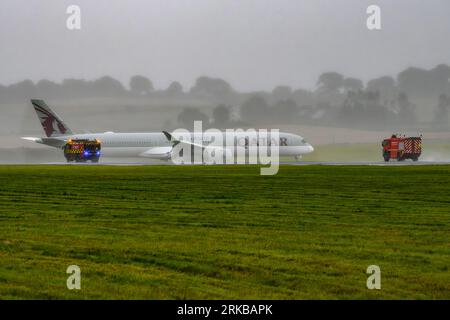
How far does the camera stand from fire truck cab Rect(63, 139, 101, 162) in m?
90.4

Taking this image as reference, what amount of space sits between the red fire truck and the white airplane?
36.4 feet

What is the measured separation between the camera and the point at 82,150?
299 feet

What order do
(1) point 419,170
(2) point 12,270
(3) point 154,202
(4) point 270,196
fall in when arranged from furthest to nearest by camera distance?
(1) point 419,170, (4) point 270,196, (3) point 154,202, (2) point 12,270

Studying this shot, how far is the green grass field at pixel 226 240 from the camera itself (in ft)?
56.9

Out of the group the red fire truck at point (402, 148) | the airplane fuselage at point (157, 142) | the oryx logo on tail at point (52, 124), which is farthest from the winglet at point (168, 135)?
the red fire truck at point (402, 148)

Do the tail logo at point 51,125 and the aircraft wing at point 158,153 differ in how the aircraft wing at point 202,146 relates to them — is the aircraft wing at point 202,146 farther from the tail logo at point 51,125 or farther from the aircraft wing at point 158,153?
the tail logo at point 51,125

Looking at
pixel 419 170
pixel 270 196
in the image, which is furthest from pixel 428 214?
pixel 419 170

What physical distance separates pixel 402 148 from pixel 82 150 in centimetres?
3715

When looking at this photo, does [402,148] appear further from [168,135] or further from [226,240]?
[226,240]

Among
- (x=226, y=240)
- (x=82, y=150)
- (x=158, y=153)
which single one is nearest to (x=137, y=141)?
(x=158, y=153)

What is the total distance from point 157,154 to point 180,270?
2979 inches

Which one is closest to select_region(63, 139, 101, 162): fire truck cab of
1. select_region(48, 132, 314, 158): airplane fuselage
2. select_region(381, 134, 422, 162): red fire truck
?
select_region(48, 132, 314, 158): airplane fuselage
